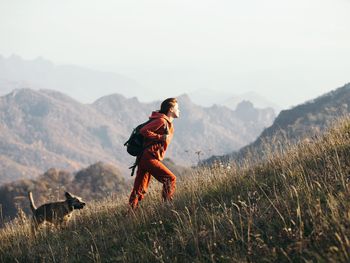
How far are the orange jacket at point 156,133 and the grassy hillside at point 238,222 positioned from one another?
0.72 meters

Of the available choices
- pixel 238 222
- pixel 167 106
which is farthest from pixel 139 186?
pixel 238 222

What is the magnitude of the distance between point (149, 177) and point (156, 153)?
0.57m

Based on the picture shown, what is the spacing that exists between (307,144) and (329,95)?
10163 centimetres

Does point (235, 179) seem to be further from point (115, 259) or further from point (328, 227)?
point (328, 227)

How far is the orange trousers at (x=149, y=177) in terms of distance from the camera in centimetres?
703

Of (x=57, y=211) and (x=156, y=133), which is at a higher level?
(x=156, y=133)

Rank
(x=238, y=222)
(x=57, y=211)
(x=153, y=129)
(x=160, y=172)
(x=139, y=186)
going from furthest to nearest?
(x=57, y=211), (x=139, y=186), (x=153, y=129), (x=160, y=172), (x=238, y=222)

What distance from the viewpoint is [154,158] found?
7.36 m

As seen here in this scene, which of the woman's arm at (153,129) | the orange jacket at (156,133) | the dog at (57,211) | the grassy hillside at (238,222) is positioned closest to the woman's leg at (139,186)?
the grassy hillside at (238,222)

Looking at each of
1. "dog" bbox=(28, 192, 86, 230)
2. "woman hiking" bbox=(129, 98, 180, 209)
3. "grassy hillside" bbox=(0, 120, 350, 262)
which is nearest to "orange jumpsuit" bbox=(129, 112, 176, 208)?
"woman hiking" bbox=(129, 98, 180, 209)

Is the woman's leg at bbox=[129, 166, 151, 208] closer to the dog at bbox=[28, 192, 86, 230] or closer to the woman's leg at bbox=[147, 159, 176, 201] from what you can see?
the woman's leg at bbox=[147, 159, 176, 201]

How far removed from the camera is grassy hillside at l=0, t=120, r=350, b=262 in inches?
148

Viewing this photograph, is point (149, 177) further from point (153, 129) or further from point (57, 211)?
point (57, 211)

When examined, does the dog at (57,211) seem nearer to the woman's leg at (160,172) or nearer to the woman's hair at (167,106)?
the woman's leg at (160,172)
